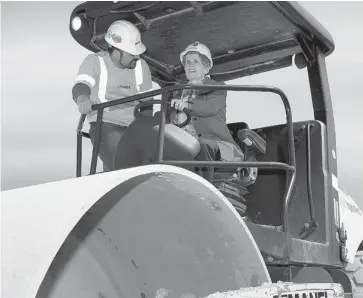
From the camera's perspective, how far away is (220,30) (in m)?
4.37

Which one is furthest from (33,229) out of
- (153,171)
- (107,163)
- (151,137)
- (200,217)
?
(107,163)

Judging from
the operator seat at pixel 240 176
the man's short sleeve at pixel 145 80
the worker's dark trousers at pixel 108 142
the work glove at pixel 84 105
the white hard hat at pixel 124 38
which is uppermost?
the white hard hat at pixel 124 38

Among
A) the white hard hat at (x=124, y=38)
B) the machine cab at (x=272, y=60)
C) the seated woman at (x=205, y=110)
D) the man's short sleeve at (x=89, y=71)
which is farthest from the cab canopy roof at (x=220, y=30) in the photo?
the man's short sleeve at (x=89, y=71)

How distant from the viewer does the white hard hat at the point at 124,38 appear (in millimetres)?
3979

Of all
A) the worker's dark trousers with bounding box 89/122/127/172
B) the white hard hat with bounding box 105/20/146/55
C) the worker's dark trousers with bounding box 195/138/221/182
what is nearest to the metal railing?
the worker's dark trousers with bounding box 195/138/221/182

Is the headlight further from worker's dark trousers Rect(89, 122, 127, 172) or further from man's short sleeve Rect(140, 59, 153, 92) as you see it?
worker's dark trousers Rect(89, 122, 127, 172)

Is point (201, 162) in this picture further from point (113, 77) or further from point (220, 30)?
point (220, 30)

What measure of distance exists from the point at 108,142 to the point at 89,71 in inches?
19.8

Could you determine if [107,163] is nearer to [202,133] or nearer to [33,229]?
[202,133]

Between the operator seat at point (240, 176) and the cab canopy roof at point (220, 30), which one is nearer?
the operator seat at point (240, 176)

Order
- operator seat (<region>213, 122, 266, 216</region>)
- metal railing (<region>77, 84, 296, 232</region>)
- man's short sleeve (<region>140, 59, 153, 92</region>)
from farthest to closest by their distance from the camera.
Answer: man's short sleeve (<region>140, 59, 153, 92</region>), operator seat (<region>213, 122, 266, 216</region>), metal railing (<region>77, 84, 296, 232</region>)

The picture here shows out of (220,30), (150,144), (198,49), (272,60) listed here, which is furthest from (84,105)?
(272,60)

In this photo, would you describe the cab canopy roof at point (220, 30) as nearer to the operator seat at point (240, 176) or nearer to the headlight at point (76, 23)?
the headlight at point (76, 23)

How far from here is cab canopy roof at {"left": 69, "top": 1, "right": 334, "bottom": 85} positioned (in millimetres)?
4031
